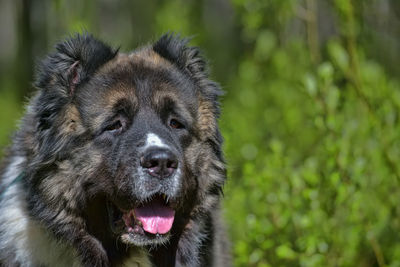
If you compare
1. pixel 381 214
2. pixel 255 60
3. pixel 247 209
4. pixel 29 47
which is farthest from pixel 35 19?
pixel 381 214

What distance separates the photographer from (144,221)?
412cm

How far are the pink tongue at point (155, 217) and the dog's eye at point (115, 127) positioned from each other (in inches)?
20.8

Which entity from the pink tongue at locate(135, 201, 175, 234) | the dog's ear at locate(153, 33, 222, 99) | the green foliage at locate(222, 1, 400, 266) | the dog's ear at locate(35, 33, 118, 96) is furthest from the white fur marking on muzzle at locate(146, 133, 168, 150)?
the green foliage at locate(222, 1, 400, 266)

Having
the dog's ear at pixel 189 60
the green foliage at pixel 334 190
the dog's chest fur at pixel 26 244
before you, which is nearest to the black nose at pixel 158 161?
the dog's chest fur at pixel 26 244

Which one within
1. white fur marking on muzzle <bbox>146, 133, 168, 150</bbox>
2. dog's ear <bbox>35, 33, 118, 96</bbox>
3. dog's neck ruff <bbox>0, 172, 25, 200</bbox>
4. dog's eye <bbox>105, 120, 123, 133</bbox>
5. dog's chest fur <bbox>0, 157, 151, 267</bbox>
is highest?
dog's ear <bbox>35, 33, 118, 96</bbox>

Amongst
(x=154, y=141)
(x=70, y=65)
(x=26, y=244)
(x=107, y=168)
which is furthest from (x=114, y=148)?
(x=26, y=244)

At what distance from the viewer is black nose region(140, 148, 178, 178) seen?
3.89 m

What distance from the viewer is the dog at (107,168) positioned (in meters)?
4.05

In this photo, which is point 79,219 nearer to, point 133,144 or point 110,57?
point 133,144

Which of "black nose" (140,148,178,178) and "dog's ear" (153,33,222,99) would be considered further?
"dog's ear" (153,33,222,99)

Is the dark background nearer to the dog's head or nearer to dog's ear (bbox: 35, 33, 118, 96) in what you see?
dog's ear (bbox: 35, 33, 118, 96)

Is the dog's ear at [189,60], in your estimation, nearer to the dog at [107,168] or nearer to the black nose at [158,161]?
the dog at [107,168]

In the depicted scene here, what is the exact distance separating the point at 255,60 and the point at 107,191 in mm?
5685

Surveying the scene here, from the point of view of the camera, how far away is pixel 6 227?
4.34 meters
